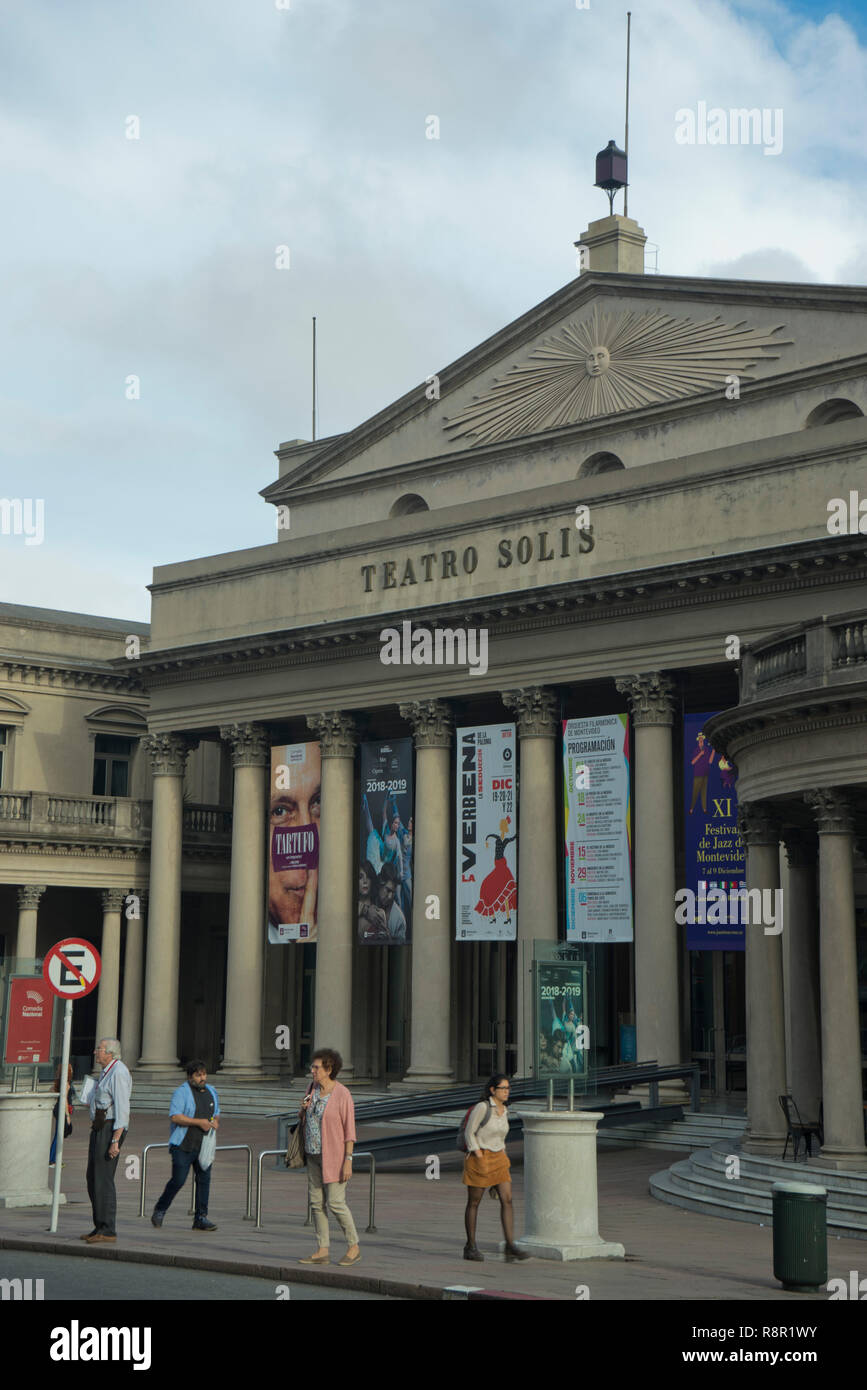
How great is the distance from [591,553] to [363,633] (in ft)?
19.8

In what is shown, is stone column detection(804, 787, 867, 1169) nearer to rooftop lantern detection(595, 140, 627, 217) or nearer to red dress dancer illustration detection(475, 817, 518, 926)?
red dress dancer illustration detection(475, 817, 518, 926)

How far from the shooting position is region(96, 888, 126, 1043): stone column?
150ft

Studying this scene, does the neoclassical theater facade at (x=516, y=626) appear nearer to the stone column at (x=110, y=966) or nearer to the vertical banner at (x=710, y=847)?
the stone column at (x=110, y=966)

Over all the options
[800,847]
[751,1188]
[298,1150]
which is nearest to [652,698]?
[800,847]

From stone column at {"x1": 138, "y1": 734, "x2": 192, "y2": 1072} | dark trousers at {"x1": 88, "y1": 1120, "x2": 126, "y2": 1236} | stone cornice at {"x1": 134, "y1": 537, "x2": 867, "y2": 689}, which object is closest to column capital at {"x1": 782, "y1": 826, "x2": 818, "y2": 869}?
stone cornice at {"x1": 134, "y1": 537, "x2": 867, "y2": 689}

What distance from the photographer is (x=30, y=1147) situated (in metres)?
21.3

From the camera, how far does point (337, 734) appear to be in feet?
138

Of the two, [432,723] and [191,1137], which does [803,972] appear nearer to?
[191,1137]

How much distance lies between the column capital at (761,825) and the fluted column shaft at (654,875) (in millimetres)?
11359

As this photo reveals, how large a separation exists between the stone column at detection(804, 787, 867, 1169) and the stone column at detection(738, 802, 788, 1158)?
143 cm

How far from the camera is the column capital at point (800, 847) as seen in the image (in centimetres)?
2486

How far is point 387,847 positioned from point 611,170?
1817cm
